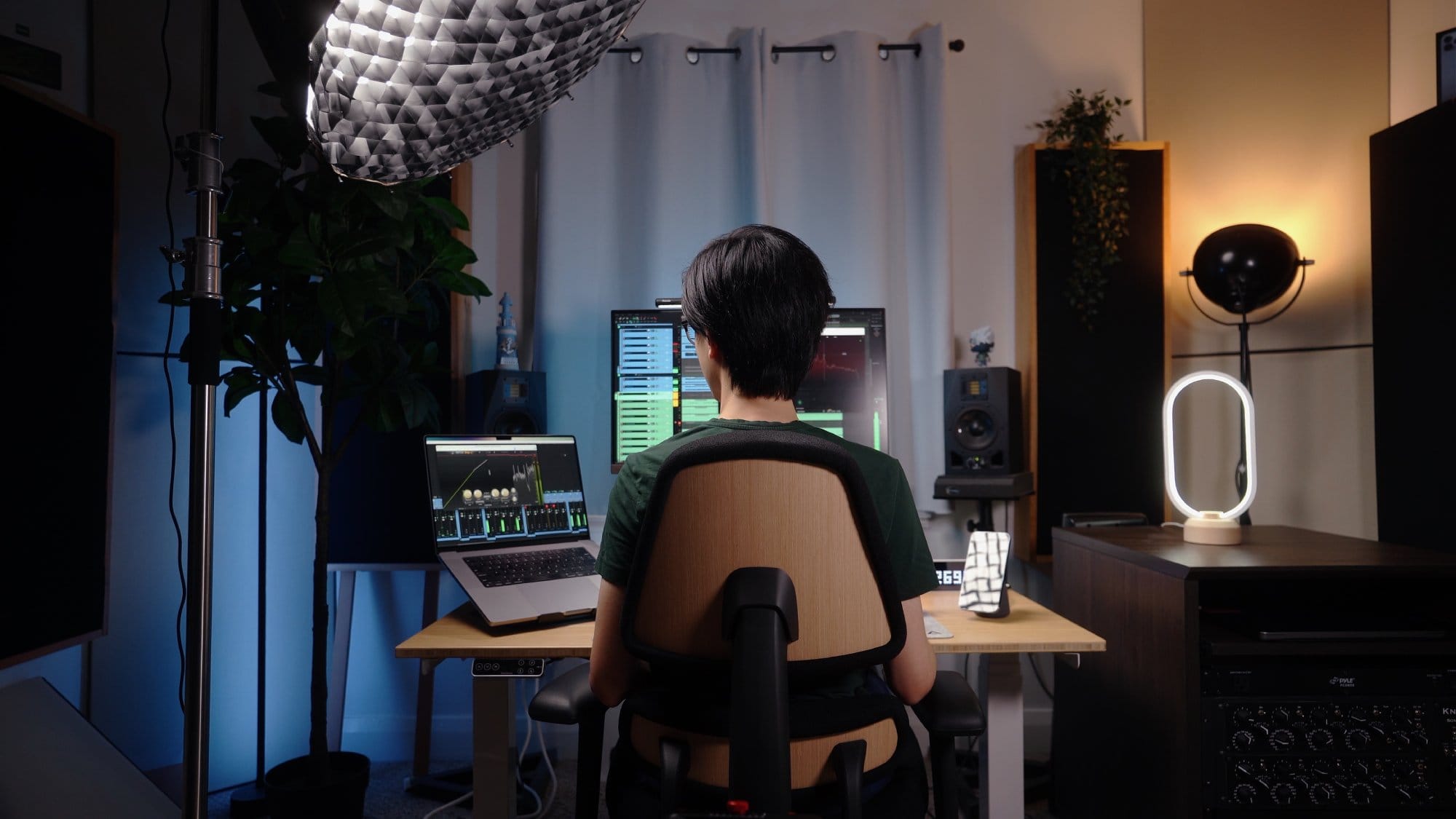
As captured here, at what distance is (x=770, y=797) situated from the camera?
800 millimetres

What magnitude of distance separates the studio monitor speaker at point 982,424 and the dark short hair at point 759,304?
1.46 metres

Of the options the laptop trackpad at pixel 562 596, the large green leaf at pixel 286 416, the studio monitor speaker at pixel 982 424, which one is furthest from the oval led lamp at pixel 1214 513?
→ the large green leaf at pixel 286 416

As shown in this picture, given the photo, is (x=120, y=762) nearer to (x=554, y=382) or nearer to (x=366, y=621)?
(x=366, y=621)

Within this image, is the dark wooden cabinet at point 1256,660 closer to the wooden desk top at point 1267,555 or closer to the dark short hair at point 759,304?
the wooden desk top at point 1267,555

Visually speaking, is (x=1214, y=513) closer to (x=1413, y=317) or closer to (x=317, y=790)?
(x=1413, y=317)

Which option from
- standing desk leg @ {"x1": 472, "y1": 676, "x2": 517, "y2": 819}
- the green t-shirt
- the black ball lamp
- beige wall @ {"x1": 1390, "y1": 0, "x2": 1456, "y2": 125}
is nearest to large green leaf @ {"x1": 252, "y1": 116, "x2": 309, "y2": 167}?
standing desk leg @ {"x1": 472, "y1": 676, "x2": 517, "y2": 819}

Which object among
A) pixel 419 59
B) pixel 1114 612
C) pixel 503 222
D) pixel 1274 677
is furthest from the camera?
pixel 503 222

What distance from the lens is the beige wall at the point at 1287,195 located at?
8.84ft

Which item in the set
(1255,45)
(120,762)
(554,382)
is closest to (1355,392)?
(1255,45)

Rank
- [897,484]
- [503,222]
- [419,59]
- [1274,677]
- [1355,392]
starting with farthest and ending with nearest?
1. [503,222]
2. [1355,392]
3. [1274,677]
4. [897,484]
5. [419,59]

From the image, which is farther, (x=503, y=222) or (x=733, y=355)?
(x=503, y=222)

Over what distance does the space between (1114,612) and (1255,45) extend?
2.16 m

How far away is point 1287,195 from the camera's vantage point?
2766 mm

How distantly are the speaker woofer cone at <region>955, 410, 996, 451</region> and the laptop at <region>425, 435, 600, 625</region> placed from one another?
1.17 m
